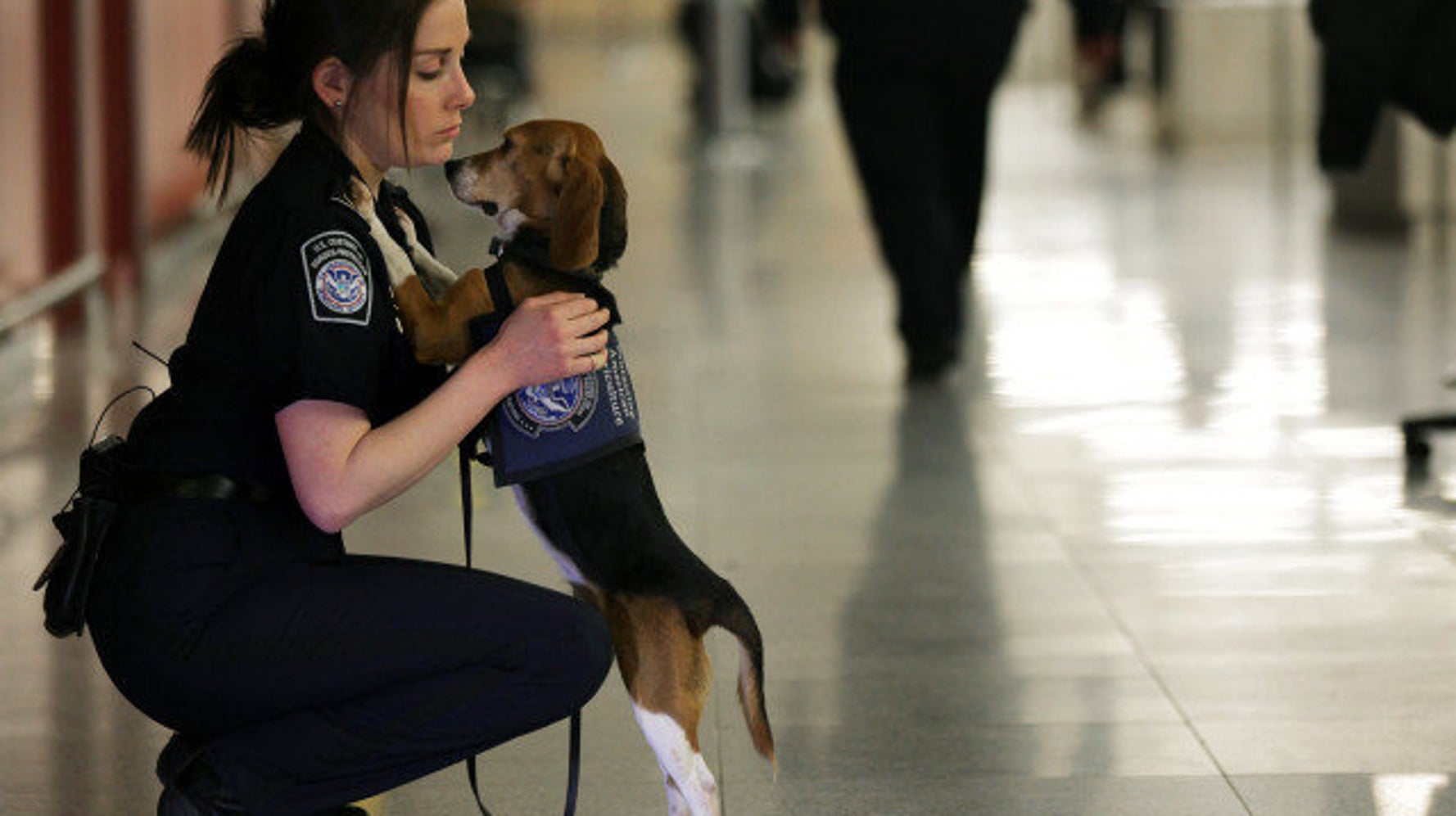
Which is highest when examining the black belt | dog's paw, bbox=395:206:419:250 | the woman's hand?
dog's paw, bbox=395:206:419:250

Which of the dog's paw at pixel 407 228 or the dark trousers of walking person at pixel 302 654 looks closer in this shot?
the dark trousers of walking person at pixel 302 654

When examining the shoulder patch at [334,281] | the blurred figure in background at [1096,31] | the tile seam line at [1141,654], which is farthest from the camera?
the blurred figure in background at [1096,31]

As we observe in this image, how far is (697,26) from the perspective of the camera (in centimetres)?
1908

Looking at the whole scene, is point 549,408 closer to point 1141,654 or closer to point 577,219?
point 577,219

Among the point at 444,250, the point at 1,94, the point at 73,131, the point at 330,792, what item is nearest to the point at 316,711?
the point at 330,792

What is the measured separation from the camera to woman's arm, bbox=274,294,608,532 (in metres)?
3.08

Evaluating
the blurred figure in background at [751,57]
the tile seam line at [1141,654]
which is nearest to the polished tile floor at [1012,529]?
the tile seam line at [1141,654]

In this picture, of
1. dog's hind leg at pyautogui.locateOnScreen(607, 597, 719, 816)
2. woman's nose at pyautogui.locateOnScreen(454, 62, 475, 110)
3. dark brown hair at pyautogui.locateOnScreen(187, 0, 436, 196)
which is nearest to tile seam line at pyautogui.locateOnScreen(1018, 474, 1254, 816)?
dog's hind leg at pyautogui.locateOnScreen(607, 597, 719, 816)

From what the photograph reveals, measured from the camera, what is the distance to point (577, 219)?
315 centimetres

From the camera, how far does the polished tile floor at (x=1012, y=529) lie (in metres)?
4.16

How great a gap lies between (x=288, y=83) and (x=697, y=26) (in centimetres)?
1604

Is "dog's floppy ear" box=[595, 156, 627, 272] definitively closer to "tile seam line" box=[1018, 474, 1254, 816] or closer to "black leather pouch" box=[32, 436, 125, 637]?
"black leather pouch" box=[32, 436, 125, 637]

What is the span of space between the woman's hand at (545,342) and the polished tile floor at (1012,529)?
3.50 feet

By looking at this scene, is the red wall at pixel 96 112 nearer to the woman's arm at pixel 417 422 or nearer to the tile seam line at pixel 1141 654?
the tile seam line at pixel 1141 654
